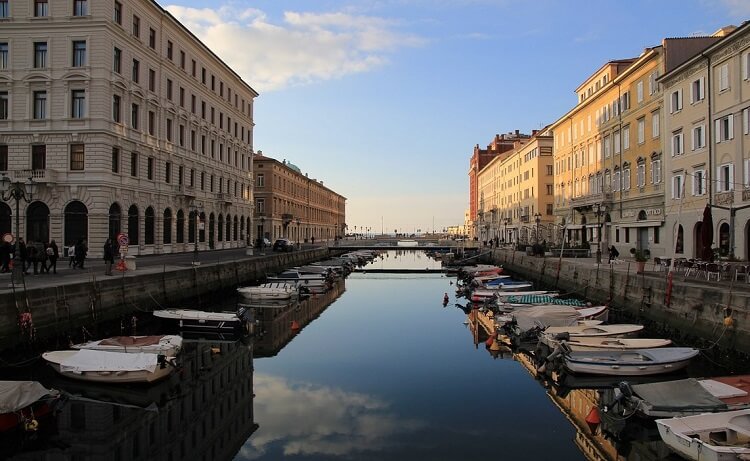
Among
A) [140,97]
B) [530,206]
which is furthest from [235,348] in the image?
[530,206]

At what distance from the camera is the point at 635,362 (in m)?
16.6

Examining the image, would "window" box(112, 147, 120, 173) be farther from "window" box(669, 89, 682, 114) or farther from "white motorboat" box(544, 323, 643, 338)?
"window" box(669, 89, 682, 114)

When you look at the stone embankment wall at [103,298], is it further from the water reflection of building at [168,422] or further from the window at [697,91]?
the window at [697,91]

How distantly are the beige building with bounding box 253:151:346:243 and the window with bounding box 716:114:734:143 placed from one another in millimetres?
60469

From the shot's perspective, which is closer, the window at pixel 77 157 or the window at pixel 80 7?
the window at pixel 77 157

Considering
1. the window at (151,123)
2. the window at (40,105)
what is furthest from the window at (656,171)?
the window at (40,105)

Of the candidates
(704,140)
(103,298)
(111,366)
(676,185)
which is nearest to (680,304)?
(704,140)

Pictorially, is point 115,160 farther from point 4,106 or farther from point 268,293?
point 268,293

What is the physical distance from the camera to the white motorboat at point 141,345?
57.9 ft

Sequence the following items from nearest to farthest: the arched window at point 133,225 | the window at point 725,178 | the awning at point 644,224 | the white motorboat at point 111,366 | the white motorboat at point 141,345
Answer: the white motorboat at point 111,366 < the white motorboat at point 141,345 < the window at point 725,178 < the awning at point 644,224 < the arched window at point 133,225

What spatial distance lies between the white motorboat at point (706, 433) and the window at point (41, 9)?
44.7 meters

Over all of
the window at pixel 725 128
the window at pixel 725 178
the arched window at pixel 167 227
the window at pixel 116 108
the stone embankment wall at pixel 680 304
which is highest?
the window at pixel 116 108

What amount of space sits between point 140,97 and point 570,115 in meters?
43.6

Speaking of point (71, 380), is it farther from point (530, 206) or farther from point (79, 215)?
point (530, 206)
